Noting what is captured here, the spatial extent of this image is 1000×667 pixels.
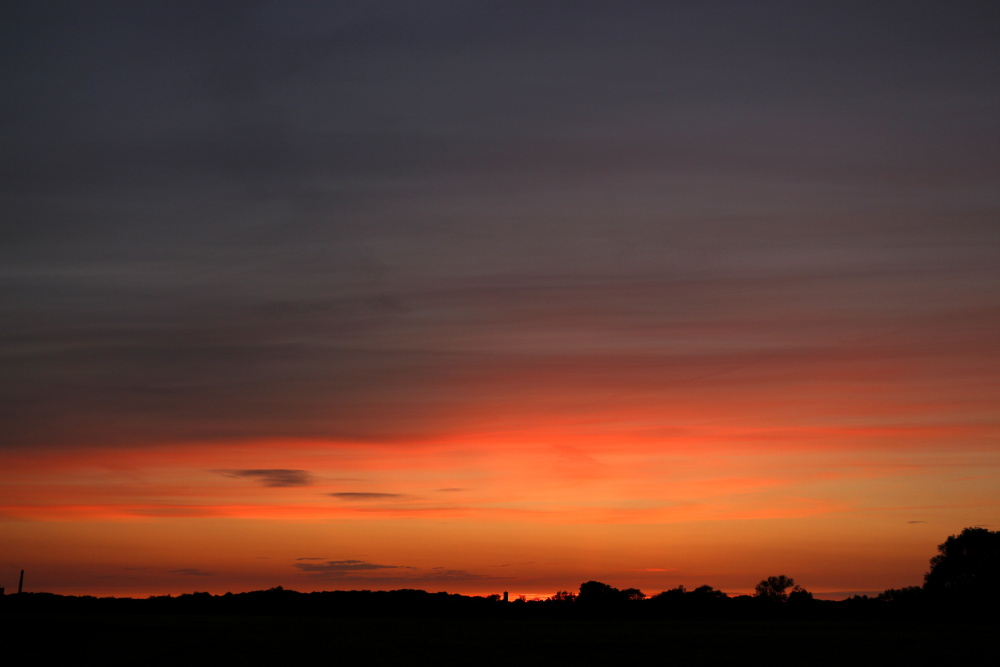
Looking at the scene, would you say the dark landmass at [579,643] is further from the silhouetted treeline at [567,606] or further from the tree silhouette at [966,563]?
the tree silhouette at [966,563]

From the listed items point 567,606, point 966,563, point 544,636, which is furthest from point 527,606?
point 966,563

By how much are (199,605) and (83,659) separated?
2030 inches

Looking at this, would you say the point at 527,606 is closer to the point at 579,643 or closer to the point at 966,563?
the point at 579,643

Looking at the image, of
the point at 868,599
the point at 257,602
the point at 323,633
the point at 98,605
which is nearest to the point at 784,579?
the point at 868,599

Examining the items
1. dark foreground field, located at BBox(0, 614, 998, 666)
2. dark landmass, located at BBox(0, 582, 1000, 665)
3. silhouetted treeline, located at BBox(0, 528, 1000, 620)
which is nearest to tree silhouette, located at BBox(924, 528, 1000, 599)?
silhouetted treeline, located at BBox(0, 528, 1000, 620)

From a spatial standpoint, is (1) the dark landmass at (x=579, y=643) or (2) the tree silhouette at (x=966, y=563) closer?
(1) the dark landmass at (x=579, y=643)

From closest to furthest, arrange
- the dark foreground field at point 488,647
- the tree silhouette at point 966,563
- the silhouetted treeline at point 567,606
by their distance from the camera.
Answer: the dark foreground field at point 488,647 < the silhouetted treeline at point 567,606 < the tree silhouette at point 966,563

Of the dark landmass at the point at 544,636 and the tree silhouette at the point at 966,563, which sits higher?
the tree silhouette at the point at 966,563

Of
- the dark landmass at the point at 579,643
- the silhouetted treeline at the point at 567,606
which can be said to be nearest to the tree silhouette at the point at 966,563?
the silhouetted treeline at the point at 567,606

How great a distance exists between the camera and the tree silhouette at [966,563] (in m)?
97.8

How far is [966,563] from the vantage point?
3957 inches

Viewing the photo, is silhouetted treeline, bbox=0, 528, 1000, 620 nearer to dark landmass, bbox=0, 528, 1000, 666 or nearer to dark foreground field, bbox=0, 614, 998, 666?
dark landmass, bbox=0, 528, 1000, 666

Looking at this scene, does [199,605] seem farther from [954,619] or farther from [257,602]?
[954,619]

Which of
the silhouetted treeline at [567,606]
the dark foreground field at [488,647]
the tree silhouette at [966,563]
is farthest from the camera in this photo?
the tree silhouette at [966,563]
